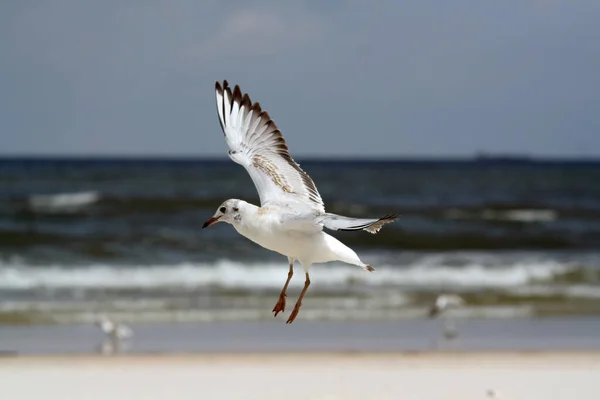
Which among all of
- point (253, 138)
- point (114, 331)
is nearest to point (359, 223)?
point (253, 138)

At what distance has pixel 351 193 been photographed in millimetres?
40688

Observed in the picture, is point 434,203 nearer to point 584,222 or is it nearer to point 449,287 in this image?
point 584,222

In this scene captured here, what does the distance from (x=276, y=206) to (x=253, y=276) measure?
12708mm

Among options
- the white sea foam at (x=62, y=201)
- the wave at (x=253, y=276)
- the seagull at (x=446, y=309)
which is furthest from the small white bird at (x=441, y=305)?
the white sea foam at (x=62, y=201)

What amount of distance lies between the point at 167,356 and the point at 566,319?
5.68 m

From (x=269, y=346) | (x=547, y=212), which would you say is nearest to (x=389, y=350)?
(x=269, y=346)

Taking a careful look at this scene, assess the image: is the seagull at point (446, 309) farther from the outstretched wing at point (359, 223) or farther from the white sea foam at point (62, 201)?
the white sea foam at point (62, 201)

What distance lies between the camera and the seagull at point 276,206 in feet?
14.8

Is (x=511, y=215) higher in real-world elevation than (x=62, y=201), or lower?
higher

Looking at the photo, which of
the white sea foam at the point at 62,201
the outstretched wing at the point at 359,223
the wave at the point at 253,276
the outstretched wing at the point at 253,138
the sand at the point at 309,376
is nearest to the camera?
the outstretched wing at the point at 359,223

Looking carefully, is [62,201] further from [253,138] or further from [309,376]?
[253,138]

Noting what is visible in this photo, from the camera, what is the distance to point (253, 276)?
17.6 metres

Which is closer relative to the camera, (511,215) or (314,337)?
(314,337)

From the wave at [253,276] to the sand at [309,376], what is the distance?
5710mm
